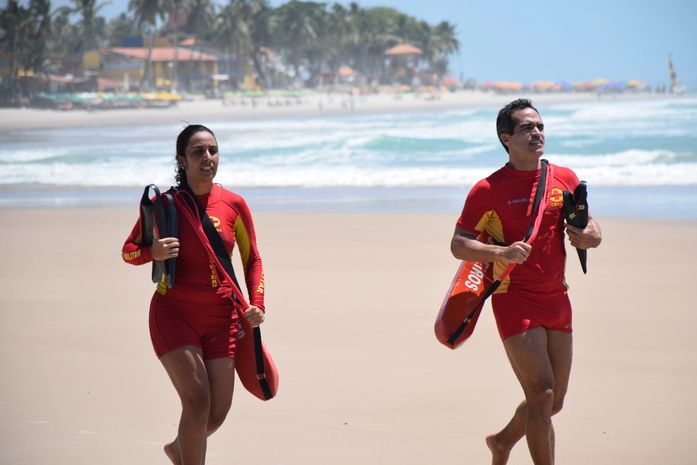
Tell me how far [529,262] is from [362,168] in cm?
1978

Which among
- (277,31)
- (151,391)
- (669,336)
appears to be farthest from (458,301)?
(277,31)

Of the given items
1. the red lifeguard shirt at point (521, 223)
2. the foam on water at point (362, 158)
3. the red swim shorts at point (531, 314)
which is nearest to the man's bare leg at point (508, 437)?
the red swim shorts at point (531, 314)

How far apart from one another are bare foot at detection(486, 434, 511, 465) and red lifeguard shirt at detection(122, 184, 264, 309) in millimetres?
1181

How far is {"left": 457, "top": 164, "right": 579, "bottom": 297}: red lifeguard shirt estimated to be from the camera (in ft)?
13.1

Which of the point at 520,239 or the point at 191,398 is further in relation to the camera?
the point at 520,239

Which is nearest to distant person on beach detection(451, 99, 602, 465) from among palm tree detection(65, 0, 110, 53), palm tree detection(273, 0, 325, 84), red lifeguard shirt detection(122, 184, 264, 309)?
red lifeguard shirt detection(122, 184, 264, 309)

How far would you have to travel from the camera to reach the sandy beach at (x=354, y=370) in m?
4.93

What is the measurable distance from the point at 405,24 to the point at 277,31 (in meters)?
34.2

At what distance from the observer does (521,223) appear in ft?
13.1

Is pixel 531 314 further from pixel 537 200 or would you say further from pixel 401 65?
pixel 401 65

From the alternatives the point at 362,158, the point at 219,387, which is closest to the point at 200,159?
the point at 219,387

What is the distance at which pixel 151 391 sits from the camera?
5.88 meters

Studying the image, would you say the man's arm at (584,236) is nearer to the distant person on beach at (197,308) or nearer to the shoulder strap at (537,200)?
the shoulder strap at (537,200)

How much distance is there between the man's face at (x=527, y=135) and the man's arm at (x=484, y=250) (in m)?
0.41
